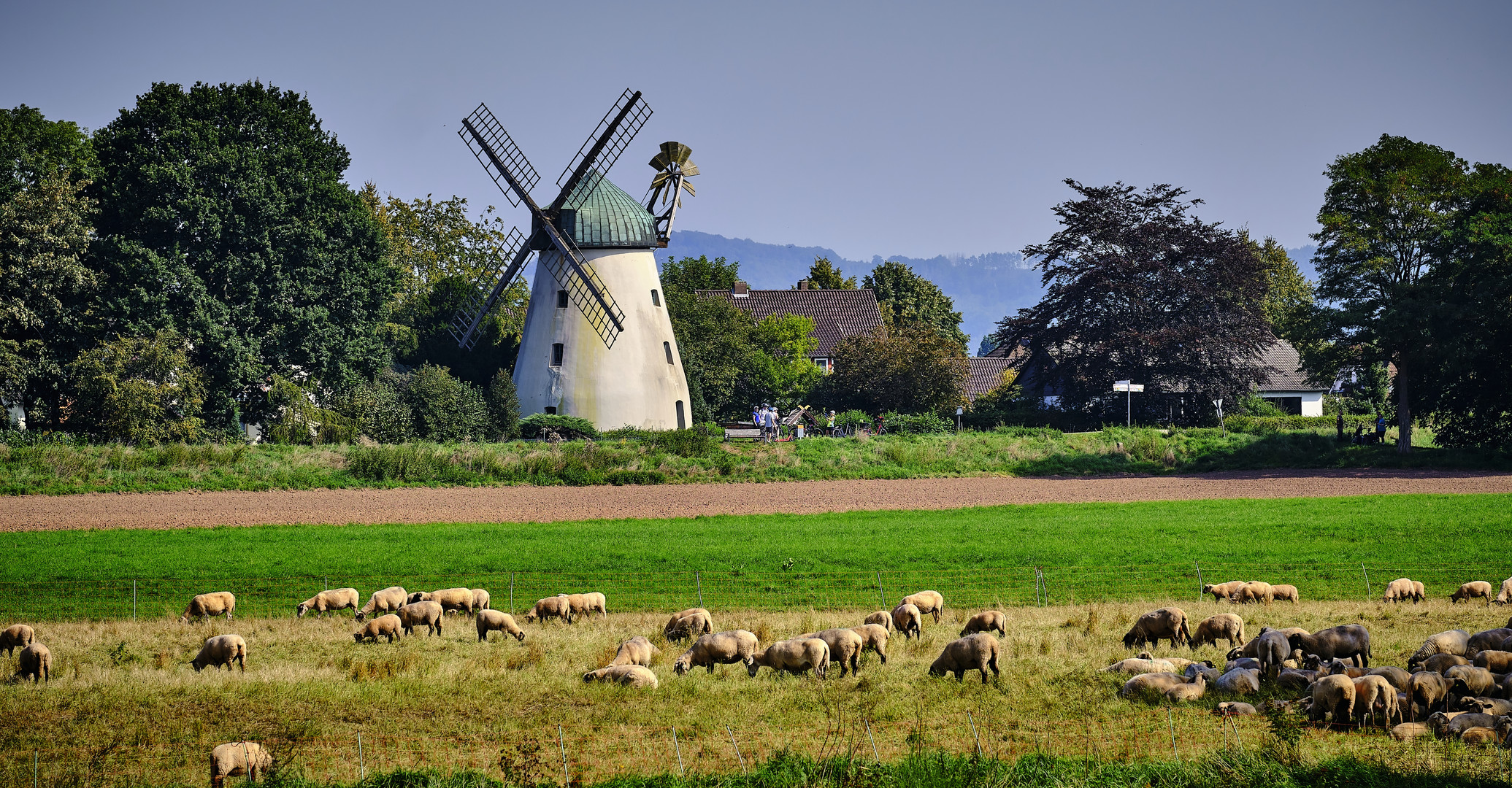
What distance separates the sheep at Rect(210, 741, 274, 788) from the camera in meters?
12.1

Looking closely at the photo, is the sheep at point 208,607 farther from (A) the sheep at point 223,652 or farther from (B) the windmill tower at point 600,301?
(B) the windmill tower at point 600,301

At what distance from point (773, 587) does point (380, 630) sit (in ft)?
28.1

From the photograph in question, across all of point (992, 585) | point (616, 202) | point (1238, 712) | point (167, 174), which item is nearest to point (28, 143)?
point (167, 174)

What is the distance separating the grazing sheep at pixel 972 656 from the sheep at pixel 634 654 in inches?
171

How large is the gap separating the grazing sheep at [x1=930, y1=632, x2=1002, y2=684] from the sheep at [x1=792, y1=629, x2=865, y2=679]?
1275 millimetres

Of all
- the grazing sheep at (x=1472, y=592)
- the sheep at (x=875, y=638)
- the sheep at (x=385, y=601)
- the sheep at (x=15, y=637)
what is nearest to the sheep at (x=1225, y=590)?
the grazing sheep at (x=1472, y=592)

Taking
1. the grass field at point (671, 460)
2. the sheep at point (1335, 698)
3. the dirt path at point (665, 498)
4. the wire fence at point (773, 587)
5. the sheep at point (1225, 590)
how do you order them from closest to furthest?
the sheep at point (1335, 698)
the sheep at point (1225, 590)
the wire fence at point (773, 587)
the dirt path at point (665, 498)
the grass field at point (671, 460)

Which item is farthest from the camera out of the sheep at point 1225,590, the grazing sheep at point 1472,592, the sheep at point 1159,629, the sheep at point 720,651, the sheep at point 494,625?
the sheep at point 1225,590

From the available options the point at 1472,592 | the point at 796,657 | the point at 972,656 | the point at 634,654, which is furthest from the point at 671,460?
the point at 972,656

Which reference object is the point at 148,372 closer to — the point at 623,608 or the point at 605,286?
the point at 605,286

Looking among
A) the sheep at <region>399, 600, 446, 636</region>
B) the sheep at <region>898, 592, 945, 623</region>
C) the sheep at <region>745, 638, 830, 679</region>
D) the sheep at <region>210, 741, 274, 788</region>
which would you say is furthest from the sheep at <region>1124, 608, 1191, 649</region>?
the sheep at <region>210, 741, 274, 788</region>

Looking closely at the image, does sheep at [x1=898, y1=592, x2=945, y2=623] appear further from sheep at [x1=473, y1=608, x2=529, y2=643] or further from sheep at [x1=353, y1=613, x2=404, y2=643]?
sheep at [x1=353, y1=613, x2=404, y2=643]

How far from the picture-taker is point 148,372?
46.8 meters

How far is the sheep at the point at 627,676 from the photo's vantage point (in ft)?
51.4
